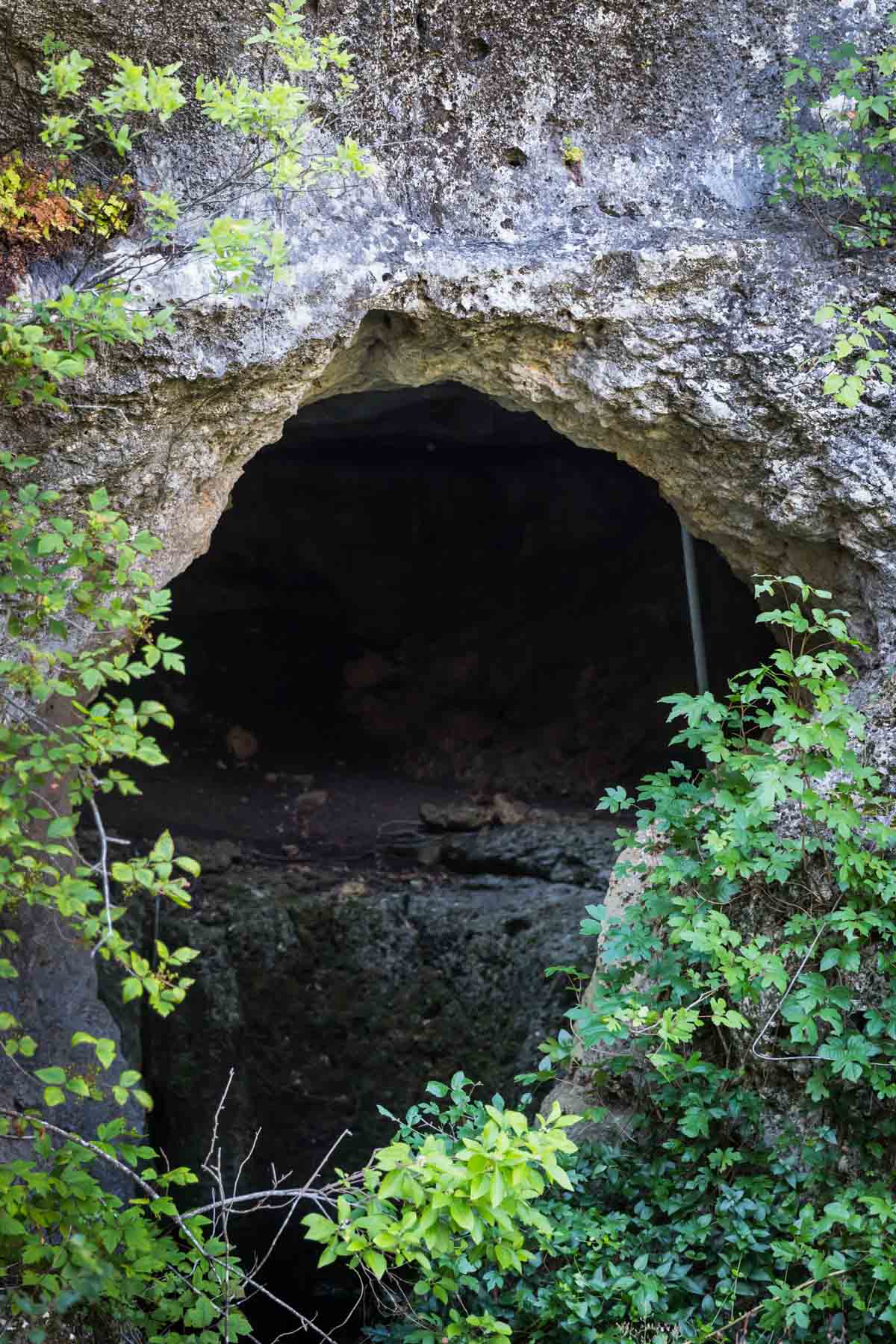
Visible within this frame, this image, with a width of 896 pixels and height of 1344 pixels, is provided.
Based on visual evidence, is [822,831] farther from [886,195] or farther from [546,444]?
[546,444]

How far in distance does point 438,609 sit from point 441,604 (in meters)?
0.04

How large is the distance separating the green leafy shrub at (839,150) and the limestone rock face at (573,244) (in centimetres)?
8

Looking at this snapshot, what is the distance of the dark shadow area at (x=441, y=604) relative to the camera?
7.89m

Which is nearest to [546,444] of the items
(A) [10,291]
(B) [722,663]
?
(B) [722,663]

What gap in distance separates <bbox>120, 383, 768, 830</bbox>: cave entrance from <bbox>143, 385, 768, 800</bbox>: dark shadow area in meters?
0.01

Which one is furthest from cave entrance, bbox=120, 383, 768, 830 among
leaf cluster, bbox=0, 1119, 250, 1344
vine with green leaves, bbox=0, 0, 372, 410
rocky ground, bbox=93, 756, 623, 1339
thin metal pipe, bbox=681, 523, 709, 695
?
leaf cluster, bbox=0, 1119, 250, 1344

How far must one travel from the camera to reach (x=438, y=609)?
9.02m

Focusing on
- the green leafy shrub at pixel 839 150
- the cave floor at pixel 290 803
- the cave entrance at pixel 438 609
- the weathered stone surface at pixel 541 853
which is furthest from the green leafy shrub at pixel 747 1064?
the cave entrance at pixel 438 609

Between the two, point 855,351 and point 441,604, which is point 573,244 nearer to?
point 855,351

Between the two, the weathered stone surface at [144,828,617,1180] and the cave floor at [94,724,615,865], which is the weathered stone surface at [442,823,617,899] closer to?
the weathered stone surface at [144,828,617,1180]

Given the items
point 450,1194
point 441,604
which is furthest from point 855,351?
point 441,604

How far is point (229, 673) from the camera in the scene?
8812 mm

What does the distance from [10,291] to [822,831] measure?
9.01 ft

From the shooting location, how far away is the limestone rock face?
11.7 ft
